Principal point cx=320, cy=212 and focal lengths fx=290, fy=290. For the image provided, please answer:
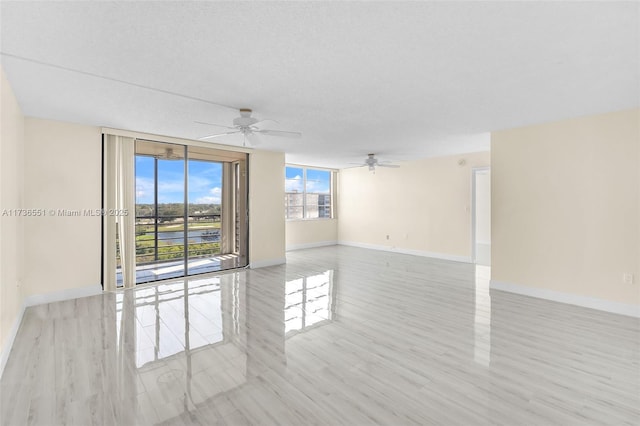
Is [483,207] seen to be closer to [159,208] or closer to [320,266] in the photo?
[320,266]

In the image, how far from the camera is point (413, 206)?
7.79m

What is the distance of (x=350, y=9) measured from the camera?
5.71 ft

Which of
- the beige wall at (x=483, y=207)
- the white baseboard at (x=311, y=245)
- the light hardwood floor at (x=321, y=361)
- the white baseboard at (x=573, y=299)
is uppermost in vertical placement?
the beige wall at (x=483, y=207)

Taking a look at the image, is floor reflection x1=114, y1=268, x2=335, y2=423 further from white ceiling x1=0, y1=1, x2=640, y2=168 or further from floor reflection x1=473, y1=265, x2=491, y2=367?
white ceiling x1=0, y1=1, x2=640, y2=168

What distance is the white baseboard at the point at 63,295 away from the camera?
154 inches

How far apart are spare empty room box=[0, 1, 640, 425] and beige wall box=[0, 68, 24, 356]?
46 millimetres

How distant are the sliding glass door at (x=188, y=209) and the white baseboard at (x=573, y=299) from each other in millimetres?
4961

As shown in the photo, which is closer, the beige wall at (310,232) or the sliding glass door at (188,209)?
the sliding glass door at (188,209)

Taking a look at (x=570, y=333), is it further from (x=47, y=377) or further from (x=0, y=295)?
(x=0, y=295)

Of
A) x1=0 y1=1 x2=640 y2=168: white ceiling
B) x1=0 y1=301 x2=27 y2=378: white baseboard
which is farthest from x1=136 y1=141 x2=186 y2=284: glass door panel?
x1=0 y1=301 x2=27 y2=378: white baseboard

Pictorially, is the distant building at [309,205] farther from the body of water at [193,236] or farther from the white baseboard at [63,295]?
the white baseboard at [63,295]

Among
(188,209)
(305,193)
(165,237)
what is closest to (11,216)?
(188,209)

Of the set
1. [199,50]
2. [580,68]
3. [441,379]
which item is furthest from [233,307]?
[580,68]

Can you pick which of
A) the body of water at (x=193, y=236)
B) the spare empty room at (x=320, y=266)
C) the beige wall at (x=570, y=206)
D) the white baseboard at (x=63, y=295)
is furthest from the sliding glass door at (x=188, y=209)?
the beige wall at (x=570, y=206)
